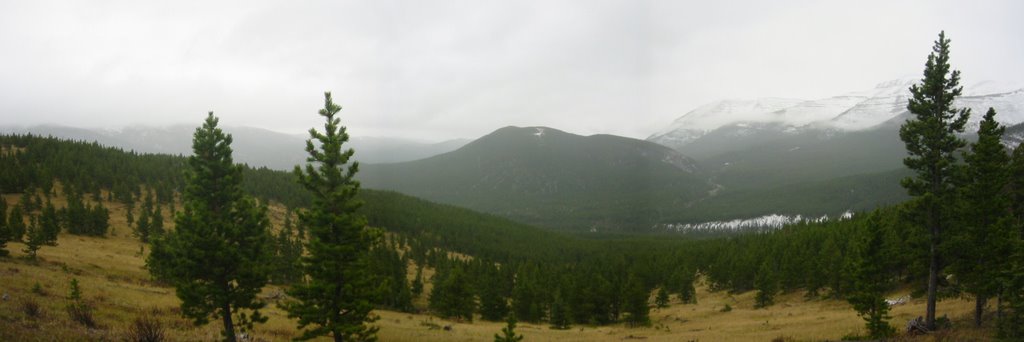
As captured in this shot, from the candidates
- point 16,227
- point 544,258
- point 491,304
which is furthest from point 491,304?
point 544,258

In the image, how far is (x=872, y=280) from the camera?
99.9ft

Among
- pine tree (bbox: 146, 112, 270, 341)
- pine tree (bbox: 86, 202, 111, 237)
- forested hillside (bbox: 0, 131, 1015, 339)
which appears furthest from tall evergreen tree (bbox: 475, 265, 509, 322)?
pine tree (bbox: 86, 202, 111, 237)

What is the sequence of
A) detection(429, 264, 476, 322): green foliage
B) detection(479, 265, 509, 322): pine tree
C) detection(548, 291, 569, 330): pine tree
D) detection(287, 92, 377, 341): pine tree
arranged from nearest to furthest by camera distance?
detection(287, 92, 377, 341): pine tree → detection(548, 291, 569, 330): pine tree → detection(429, 264, 476, 322): green foliage → detection(479, 265, 509, 322): pine tree

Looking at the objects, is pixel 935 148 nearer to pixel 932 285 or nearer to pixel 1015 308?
pixel 932 285

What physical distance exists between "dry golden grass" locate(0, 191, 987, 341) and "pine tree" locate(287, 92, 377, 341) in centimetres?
472

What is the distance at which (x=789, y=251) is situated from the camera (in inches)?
2889

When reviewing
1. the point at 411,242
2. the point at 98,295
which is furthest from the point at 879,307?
the point at 411,242

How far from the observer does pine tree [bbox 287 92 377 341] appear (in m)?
20.0

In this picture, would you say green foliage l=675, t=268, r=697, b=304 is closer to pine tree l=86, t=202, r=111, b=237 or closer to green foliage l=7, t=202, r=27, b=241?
green foliage l=7, t=202, r=27, b=241

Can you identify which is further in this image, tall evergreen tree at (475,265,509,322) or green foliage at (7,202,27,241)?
tall evergreen tree at (475,265,509,322)

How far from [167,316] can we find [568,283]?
52.2 metres

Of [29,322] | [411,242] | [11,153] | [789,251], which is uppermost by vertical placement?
[11,153]

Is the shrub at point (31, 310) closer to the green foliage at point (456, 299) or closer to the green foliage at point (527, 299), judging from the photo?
the green foliage at point (456, 299)

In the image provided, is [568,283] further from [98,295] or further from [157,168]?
[157,168]
